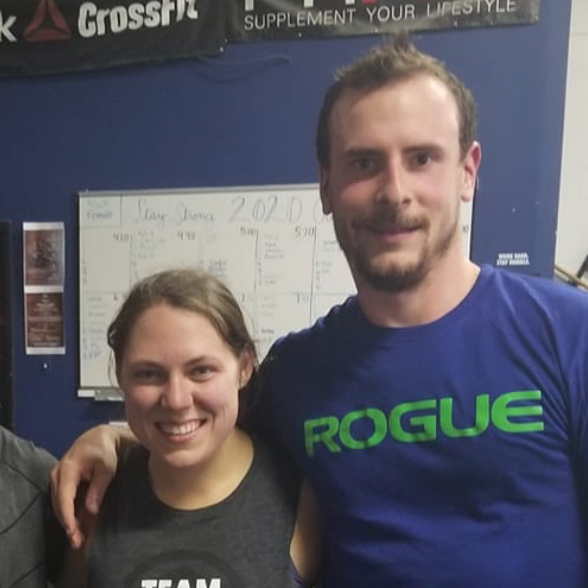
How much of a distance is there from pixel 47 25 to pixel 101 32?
0.22m

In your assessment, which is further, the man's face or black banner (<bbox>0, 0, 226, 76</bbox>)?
black banner (<bbox>0, 0, 226, 76</bbox>)

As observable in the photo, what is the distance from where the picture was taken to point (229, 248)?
95.4 inches

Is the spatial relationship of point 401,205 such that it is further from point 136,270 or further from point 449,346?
point 136,270

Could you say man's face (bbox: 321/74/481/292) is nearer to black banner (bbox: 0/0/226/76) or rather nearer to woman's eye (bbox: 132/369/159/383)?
woman's eye (bbox: 132/369/159/383)

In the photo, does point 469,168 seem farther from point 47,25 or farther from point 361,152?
point 47,25

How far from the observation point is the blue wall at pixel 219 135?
7.43 feet

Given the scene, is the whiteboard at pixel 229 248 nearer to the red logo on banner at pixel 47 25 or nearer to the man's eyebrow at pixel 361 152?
the red logo on banner at pixel 47 25

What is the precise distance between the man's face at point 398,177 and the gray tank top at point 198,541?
37 cm

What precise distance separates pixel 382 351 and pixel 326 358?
96 millimetres

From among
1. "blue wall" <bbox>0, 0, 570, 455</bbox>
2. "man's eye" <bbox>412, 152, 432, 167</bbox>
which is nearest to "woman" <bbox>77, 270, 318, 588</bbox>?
"man's eye" <bbox>412, 152, 432, 167</bbox>

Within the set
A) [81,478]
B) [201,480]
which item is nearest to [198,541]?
[201,480]

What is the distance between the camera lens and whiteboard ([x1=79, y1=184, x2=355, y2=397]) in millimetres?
2381

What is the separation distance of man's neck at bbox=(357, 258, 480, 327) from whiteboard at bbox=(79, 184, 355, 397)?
1378mm

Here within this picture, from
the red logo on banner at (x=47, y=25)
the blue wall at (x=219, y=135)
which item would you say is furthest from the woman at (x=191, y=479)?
the red logo on banner at (x=47, y=25)
